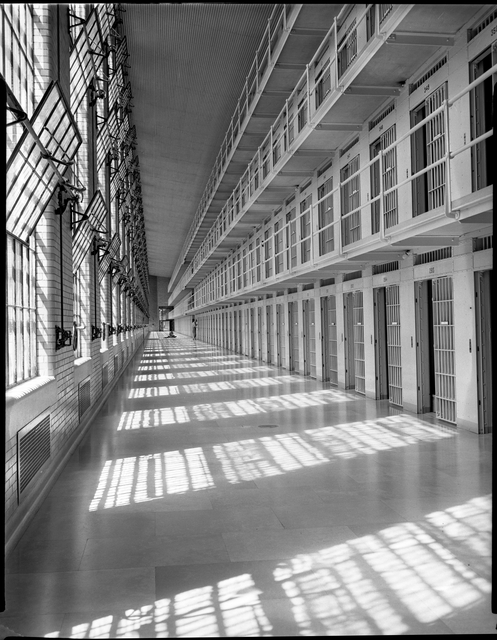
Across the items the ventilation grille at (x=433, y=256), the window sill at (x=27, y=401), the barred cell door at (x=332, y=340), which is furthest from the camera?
the barred cell door at (x=332, y=340)

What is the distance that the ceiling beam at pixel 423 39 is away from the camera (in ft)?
25.3

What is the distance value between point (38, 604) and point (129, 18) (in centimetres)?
1477

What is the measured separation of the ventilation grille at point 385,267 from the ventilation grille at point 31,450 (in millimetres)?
6528

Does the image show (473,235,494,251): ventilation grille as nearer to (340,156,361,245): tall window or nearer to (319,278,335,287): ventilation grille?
(340,156,361,245): tall window

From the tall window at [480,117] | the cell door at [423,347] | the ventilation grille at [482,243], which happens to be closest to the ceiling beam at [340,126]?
the cell door at [423,347]

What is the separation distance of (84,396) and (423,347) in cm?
552

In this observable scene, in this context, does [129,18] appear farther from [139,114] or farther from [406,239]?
[406,239]

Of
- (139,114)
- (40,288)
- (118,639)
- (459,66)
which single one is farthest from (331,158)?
(118,639)

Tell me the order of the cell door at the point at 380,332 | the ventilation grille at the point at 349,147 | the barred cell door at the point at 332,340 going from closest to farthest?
the cell door at the point at 380,332 < the ventilation grille at the point at 349,147 < the barred cell door at the point at 332,340

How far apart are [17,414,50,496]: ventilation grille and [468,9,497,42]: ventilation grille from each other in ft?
22.4

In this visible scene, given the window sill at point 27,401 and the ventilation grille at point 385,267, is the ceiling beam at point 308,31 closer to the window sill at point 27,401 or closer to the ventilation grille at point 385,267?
the ventilation grille at point 385,267

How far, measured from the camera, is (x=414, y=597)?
338cm

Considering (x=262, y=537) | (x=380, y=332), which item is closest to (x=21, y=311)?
(x=262, y=537)

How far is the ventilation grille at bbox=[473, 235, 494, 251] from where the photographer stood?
748 cm
